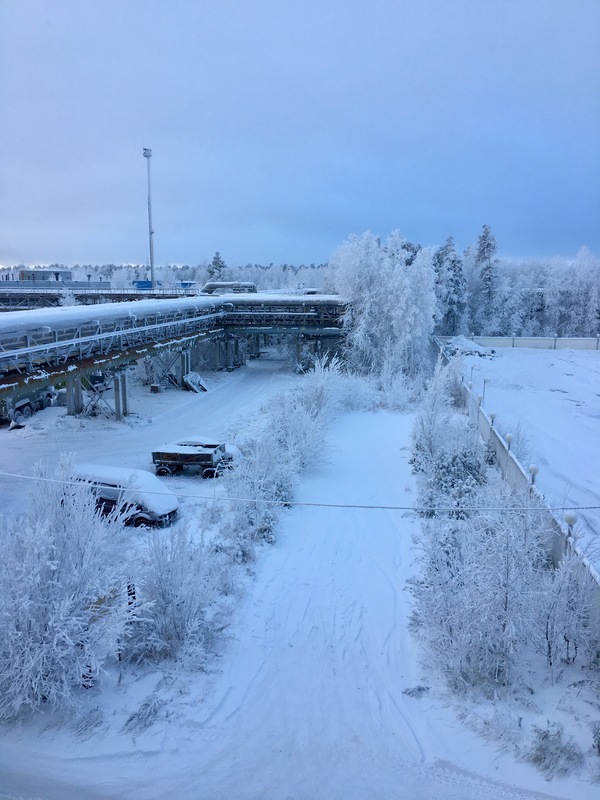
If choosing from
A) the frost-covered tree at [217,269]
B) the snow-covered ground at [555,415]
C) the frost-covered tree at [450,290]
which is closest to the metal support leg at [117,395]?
the snow-covered ground at [555,415]

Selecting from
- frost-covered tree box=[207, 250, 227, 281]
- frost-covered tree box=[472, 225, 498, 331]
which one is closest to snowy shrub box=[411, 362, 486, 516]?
frost-covered tree box=[472, 225, 498, 331]

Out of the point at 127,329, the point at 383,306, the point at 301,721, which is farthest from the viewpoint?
the point at 383,306

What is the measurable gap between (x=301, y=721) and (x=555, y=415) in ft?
85.0

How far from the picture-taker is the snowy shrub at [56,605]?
7344mm

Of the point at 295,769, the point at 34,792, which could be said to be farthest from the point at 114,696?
the point at 295,769

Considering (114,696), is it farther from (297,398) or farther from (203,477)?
(297,398)

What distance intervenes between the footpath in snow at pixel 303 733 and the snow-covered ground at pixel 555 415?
394 centimetres

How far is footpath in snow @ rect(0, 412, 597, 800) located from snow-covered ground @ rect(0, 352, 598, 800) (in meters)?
0.02

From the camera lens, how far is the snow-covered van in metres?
13.8

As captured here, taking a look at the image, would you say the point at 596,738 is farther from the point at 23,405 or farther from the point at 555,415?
the point at 23,405

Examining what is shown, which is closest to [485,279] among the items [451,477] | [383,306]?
[383,306]

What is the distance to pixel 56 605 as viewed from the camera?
294 inches

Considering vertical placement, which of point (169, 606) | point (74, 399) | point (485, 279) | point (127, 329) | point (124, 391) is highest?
point (485, 279)

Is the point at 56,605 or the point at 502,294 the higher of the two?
the point at 502,294
